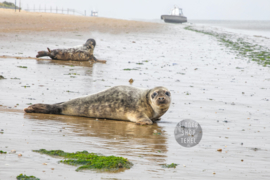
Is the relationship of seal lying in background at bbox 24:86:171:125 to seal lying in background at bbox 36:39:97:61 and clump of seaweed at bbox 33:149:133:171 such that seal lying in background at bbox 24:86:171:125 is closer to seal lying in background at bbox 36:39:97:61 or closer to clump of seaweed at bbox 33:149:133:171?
clump of seaweed at bbox 33:149:133:171

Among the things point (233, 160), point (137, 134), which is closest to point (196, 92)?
point (137, 134)

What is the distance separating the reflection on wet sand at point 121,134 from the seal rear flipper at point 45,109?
0.16m

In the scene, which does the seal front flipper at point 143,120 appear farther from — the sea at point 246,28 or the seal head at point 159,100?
the sea at point 246,28

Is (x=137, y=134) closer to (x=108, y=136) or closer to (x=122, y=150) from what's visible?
(x=108, y=136)

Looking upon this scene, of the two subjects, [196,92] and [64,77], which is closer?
[196,92]

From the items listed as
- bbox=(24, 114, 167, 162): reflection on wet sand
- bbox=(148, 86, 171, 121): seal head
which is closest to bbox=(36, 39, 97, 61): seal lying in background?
bbox=(24, 114, 167, 162): reflection on wet sand

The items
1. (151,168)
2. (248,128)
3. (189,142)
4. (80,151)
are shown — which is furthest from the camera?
(248,128)

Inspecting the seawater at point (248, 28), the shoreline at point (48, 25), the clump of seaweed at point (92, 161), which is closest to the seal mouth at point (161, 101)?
the clump of seaweed at point (92, 161)

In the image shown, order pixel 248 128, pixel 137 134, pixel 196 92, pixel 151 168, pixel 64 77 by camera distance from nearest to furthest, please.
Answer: pixel 151 168
pixel 137 134
pixel 248 128
pixel 196 92
pixel 64 77

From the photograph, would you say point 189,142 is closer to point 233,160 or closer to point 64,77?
point 233,160

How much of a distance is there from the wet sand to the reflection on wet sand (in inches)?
0.6

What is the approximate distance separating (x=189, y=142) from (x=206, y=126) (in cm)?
118

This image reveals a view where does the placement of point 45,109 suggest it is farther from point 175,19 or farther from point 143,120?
point 175,19

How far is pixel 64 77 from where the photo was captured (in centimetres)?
1048
